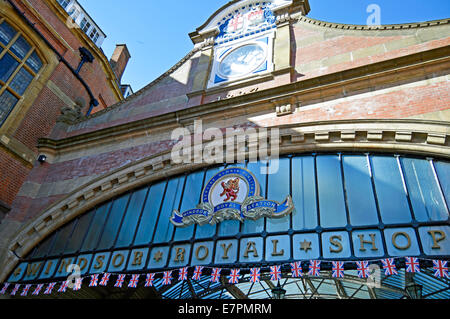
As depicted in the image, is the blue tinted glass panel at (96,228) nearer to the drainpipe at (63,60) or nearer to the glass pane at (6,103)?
the glass pane at (6,103)

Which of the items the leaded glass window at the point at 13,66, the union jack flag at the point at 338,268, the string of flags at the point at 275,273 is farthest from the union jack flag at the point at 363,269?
the leaded glass window at the point at 13,66

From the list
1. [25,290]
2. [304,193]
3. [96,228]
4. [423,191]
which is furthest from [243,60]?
[25,290]

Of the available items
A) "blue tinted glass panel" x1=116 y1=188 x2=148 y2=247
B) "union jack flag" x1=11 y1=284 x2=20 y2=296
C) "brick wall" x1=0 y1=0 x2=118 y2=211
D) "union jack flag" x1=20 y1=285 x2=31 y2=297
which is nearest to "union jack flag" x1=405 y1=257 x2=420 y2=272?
"blue tinted glass panel" x1=116 y1=188 x2=148 y2=247

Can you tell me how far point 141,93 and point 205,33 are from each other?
3.40 m

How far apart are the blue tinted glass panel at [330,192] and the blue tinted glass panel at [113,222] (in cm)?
525

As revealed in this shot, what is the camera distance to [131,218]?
30.0 ft

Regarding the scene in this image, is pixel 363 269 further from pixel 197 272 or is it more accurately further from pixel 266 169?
pixel 266 169

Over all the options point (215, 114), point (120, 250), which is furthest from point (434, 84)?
point (120, 250)

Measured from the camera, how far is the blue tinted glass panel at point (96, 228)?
29.6ft

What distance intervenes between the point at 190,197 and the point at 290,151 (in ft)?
9.10

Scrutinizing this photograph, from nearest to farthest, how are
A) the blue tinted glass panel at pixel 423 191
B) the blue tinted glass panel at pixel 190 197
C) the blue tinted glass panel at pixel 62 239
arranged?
the blue tinted glass panel at pixel 423 191
the blue tinted glass panel at pixel 190 197
the blue tinted glass panel at pixel 62 239

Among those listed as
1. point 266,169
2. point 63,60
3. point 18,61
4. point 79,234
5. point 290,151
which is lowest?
point 79,234

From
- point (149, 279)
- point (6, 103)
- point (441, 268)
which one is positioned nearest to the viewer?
point (441, 268)

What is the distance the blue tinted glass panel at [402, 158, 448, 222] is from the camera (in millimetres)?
6273
